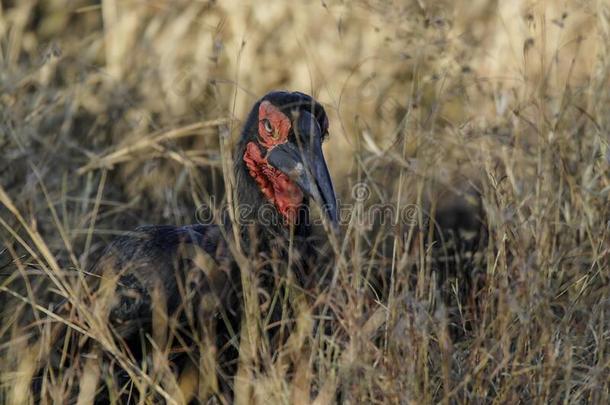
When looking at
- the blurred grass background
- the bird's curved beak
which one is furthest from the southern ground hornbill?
the blurred grass background

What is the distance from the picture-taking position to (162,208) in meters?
4.43

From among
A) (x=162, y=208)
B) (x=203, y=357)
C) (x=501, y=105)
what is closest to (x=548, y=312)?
(x=203, y=357)

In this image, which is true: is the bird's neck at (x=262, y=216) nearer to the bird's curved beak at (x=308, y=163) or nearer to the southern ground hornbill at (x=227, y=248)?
the southern ground hornbill at (x=227, y=248)

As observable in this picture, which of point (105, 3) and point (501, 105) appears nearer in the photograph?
point (501, 105)

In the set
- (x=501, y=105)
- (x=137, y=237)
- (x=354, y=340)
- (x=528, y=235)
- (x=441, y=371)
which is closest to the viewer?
(x=354, y=340)

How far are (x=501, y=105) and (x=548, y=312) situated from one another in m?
1.11

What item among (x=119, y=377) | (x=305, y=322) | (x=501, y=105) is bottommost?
(x=119, y=377)

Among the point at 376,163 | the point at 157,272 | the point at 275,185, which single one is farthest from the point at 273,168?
the point at 376,163

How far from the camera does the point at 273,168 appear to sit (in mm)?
3221

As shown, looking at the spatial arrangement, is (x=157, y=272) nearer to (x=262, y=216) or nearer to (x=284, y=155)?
(x=262, y=216)

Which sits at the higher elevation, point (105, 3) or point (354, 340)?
point (105, 3)

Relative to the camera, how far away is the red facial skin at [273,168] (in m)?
3.18

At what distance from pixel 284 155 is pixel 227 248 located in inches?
12.5

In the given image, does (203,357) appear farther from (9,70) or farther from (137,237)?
(9,70)
